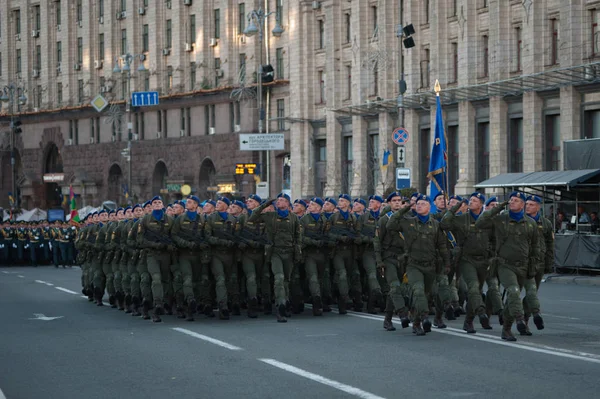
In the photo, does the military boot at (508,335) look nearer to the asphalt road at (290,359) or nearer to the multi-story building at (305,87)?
the asphalt road at (290,359)

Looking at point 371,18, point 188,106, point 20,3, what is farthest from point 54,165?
point 371,18

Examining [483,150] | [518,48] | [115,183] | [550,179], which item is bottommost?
[550,179]

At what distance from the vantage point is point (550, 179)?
33062mm

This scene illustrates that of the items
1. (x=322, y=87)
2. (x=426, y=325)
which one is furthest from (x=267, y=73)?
(x=426, y=325)

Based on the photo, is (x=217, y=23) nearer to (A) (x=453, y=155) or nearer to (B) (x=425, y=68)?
(B) (x=425, y=68)

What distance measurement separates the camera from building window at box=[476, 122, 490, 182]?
1948 inches

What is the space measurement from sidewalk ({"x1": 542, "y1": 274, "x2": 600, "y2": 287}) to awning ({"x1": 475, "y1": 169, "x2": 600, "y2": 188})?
239cm

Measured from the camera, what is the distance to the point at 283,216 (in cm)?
A: 1925

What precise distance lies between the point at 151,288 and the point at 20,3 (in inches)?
3090

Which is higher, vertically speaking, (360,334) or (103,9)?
(103,9)

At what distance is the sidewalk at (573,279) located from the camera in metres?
29.9

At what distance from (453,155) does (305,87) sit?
13554 millimetres

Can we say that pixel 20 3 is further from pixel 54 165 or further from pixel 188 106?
pixel 188 106

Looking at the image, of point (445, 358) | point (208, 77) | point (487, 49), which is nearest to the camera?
point (445, 358)
